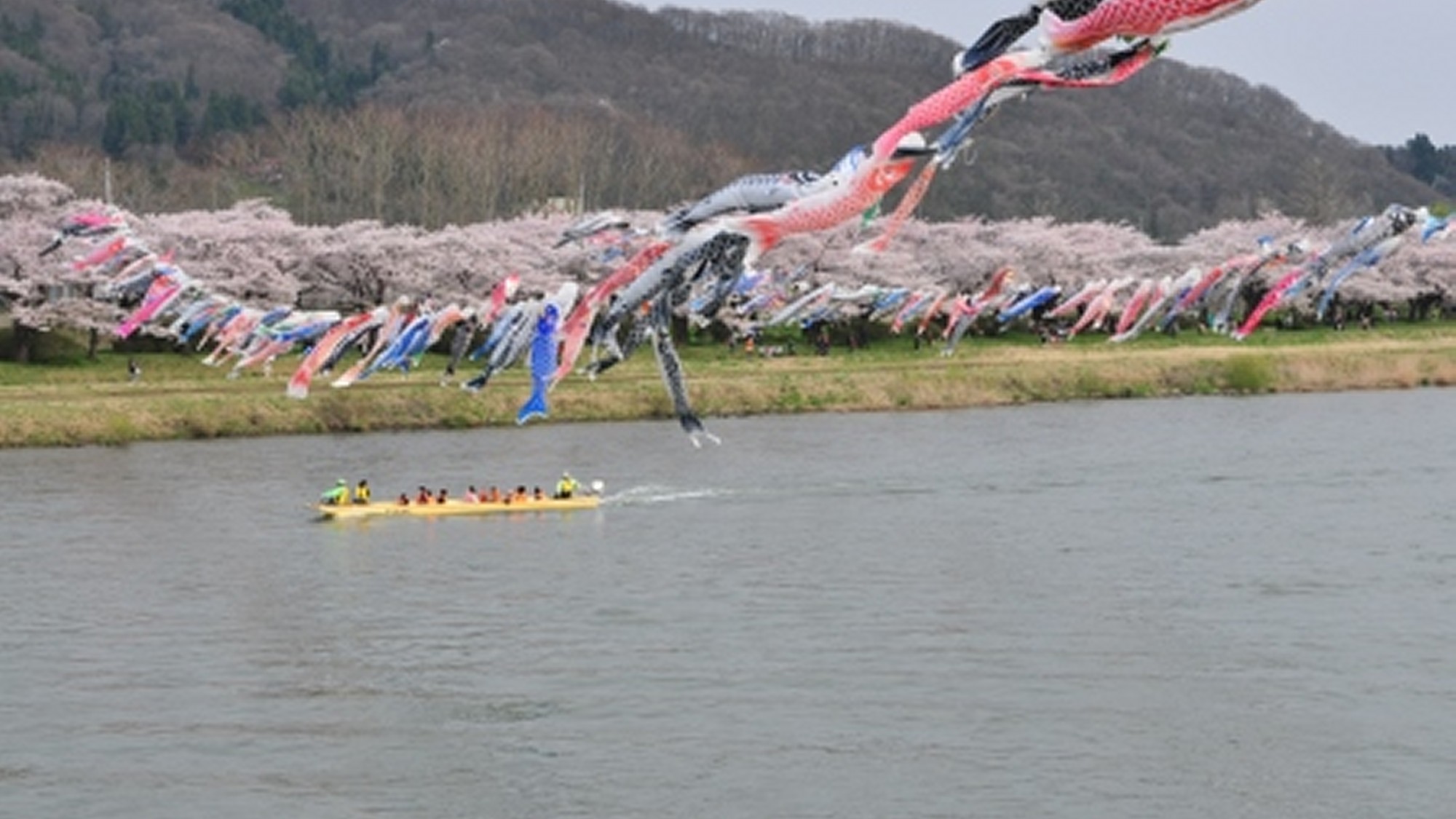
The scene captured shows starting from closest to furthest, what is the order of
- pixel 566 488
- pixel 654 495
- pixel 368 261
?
pixel 566 488
pixel 654 495
pixel 368 261

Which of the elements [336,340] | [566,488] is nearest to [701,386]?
[566,488]

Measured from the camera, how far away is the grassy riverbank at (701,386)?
74.9m

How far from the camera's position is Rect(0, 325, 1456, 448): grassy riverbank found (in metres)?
74.9

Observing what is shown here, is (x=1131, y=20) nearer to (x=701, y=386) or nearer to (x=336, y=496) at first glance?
(x=336, y=496)

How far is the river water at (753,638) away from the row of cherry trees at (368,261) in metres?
23.8

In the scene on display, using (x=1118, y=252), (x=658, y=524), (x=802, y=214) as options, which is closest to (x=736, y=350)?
(x=1118, y=252)

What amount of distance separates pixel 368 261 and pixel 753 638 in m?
A: 62.4

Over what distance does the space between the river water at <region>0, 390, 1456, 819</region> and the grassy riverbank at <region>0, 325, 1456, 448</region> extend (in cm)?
610

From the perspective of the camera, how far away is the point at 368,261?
10025 centimetres

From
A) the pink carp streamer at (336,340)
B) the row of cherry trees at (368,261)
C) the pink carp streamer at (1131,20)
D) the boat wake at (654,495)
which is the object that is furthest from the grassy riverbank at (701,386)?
the pink carp streamer at (1131,20)

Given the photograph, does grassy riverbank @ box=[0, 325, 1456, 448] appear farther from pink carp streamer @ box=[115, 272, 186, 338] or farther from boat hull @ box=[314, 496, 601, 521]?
boat hull @ box=[314, 496, 601, 521]

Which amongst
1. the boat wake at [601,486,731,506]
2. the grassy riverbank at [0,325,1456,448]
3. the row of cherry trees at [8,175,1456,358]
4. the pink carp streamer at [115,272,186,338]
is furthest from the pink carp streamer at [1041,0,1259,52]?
the row of cherry trees at [8,175,1456,358]

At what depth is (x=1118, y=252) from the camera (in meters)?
124

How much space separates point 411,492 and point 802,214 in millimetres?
48237
